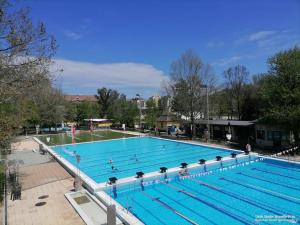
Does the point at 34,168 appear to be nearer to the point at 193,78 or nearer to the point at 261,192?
the point at 261,192

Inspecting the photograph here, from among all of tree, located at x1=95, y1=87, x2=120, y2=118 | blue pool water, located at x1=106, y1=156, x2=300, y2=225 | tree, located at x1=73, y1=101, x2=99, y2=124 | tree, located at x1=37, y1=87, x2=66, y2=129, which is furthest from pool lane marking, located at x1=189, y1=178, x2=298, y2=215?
tree, located at x1=95, y1=87, x2=120, y2=118

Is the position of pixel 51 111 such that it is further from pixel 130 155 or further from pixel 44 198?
pixel 44 198

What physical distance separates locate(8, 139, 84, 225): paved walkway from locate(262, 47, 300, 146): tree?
55.4ft

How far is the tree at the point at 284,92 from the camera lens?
20.7 metres

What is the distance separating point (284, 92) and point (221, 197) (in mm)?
12486

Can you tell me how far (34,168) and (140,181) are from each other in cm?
919

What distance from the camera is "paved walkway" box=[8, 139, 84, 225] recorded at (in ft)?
34.1

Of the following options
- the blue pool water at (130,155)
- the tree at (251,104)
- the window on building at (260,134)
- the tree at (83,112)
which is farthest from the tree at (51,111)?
the window on building at (260,134)

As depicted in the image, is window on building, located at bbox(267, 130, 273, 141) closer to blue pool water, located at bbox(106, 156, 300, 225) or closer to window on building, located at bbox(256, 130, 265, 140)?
window on building, located at bbox(256, 130, 265, 140)

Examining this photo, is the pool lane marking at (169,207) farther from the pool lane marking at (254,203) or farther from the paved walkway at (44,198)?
the paved walkway at (44,198)

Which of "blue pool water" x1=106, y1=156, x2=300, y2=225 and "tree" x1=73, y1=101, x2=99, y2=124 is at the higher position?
"tree" x1=73, y1=101, x2=99, y2=124

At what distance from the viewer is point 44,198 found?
12.9m

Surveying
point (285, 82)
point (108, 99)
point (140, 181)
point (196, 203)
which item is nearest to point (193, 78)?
point (285, 82)

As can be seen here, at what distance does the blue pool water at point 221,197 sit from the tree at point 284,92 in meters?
3.96
